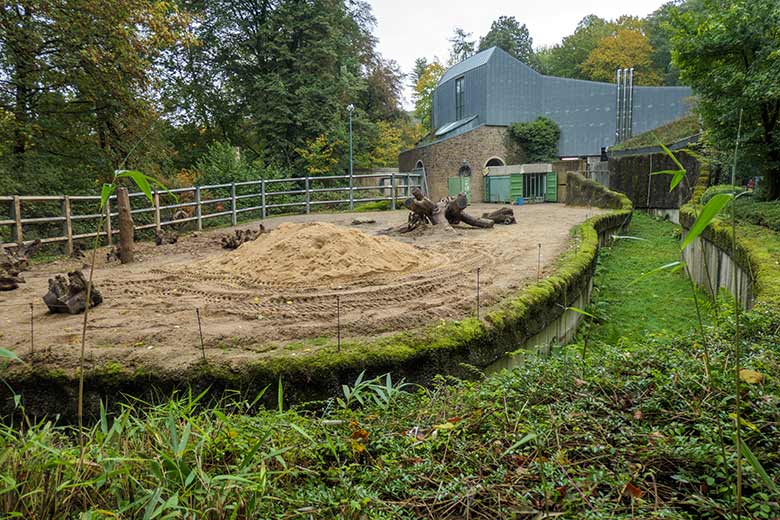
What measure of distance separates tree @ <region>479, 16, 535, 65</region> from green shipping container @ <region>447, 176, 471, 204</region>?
94.9 ft

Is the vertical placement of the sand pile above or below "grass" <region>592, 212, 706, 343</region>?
above

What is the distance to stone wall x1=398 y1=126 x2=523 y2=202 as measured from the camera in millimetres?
27328

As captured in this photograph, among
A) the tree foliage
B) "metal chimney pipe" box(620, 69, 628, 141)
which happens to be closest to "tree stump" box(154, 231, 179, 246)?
the tree foliage

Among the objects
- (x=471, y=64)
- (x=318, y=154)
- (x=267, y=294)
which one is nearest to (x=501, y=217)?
(x=267, y=294)

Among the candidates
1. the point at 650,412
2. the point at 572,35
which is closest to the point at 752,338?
the point at 650,412

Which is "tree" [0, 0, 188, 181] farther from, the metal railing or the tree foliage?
the tree foliage

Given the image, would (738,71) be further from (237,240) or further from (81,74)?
Answer: (81,74)

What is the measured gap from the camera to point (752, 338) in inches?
127

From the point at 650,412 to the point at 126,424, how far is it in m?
2.45

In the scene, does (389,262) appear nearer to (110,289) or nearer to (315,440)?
(110,289)

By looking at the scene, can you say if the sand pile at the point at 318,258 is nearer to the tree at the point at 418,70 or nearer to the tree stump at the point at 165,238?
the tree stump at the point at 165,238

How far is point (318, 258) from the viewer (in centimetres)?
771

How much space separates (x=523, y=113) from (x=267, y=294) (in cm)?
2637

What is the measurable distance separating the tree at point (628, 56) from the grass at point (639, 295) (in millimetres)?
29509
